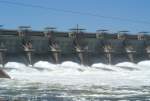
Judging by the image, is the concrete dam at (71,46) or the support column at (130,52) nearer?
the concrete dam at (71,46)

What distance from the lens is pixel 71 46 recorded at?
135 ft

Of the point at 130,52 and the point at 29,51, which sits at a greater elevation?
the point at 29,51

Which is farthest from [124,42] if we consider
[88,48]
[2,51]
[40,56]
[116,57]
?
[2,51]

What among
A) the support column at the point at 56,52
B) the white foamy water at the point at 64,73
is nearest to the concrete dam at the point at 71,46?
the support column at the point at 56,52

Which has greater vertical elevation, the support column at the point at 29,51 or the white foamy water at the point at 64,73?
the support column at the point at 29,51

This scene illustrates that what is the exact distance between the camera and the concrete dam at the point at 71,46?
35250 mm

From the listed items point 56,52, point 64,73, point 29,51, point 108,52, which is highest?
point 29,51

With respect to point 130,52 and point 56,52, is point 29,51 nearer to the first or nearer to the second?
point 56,52

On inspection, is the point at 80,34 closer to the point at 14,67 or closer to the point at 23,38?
the point at 23,38

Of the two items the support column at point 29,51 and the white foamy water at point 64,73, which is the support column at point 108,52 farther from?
the support column at point 29,51

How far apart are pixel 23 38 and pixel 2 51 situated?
148 inches

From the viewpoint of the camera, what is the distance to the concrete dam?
116 feet

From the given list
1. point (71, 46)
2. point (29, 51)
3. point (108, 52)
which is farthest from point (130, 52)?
point (29, 51)

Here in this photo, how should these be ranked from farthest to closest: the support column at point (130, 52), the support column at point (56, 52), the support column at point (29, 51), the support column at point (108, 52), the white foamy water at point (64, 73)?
the support column at point (130, 52) < the support column at point (108, 52) < the support column at point (56, 52) < the support column at point (29, 51) < the white foamy water at point (64, 73)
